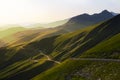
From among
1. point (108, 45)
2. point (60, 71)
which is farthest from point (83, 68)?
point (108, 45)

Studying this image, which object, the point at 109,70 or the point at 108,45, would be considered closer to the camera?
the point at 109,70

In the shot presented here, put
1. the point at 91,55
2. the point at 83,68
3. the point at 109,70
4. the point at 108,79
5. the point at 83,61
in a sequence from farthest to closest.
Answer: the point at 91,55 → the point at 83,61 → the point at 83,68 → the point at 109,70 → the point at 108,79

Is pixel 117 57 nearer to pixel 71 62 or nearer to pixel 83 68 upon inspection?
pixel 83 68

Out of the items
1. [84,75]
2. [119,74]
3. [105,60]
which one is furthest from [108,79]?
[105,60]

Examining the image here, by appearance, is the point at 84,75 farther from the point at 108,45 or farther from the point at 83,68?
the point at 108,45

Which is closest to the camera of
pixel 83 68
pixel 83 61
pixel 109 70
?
pixel 109 70

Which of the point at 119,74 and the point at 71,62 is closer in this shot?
the point at 119,74

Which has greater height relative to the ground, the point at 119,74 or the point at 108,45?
the point at 108,45

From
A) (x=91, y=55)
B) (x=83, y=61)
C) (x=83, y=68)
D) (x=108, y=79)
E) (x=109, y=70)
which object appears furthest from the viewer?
(x=91, y=55)

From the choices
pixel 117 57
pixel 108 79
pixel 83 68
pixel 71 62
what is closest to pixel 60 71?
pixel 71 62
